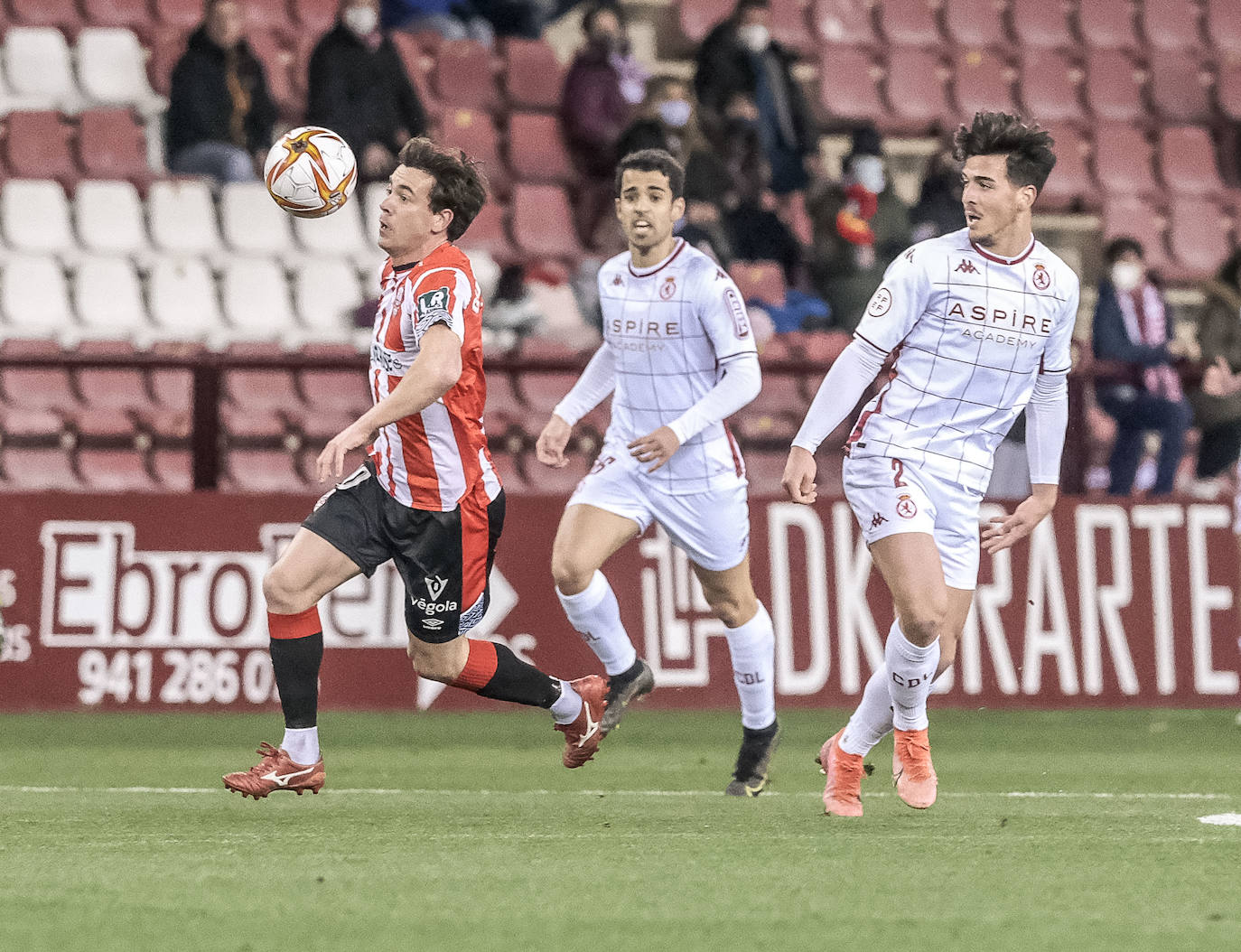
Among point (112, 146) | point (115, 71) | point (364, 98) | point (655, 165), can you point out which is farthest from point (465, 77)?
point (655, 165)

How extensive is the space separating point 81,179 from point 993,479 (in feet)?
22.3

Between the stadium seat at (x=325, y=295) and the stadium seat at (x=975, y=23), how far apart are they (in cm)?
665

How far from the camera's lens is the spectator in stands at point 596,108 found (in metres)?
14.8

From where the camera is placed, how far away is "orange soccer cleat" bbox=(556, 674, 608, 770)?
293 inches

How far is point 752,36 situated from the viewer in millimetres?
15336

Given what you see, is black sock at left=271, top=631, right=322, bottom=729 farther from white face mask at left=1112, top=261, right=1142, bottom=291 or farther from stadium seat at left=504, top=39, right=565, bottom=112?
stadium seat at left=504, top=39, right=565, bottom=112

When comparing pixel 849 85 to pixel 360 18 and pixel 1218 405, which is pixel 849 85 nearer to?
pixel 360 18

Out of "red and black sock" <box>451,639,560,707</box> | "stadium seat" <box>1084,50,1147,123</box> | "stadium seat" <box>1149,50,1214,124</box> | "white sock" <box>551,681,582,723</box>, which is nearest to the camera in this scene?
"red and black sock" <box>451,639,560,707</box>

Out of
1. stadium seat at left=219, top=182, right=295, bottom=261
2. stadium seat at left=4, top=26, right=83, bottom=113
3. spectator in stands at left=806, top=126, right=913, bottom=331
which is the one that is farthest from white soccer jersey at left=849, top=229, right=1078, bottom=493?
stadium seat at left=4, top=26, right=83, bottom=113

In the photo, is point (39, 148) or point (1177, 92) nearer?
point (39, 148)

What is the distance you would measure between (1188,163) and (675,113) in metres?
5.49

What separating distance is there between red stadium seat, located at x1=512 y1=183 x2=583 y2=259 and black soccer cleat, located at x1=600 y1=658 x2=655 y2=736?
24.0 feet

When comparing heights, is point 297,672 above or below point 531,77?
below

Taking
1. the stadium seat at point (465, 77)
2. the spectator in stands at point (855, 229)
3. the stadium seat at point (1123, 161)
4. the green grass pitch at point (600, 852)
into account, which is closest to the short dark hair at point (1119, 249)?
the spectator in stands at point (855, 229)
